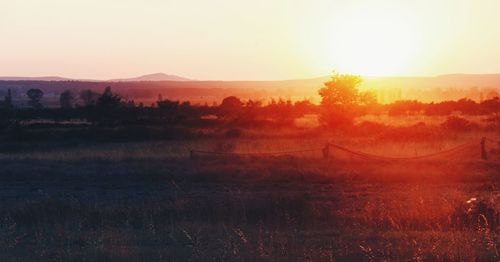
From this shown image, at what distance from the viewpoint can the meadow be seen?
8.49 m

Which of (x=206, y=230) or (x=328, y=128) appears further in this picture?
(x=328, y=128)

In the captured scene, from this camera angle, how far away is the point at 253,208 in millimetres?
12133

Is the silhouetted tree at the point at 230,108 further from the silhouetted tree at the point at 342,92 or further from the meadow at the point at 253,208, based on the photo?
the meadow at the point at 253,208

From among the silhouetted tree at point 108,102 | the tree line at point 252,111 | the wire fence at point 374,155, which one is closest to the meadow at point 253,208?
the wire fence at point 374,155

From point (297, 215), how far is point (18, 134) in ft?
107

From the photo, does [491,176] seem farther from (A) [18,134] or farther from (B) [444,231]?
(A) [18,134]

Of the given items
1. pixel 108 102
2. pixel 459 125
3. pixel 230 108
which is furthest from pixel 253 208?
pixel 230 108

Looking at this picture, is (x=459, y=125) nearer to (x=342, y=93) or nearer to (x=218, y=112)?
(x=342, y=93)

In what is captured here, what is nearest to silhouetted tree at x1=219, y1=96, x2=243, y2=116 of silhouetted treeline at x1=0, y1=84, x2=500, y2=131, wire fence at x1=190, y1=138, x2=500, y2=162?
silhouetted treeline at x1=0, y1=84, x2=500, y2=131

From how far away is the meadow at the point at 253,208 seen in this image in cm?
849

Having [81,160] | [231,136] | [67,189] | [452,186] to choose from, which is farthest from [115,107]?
[452,186]

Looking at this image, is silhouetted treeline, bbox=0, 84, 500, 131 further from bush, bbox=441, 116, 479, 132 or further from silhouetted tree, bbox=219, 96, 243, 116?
bush, bbox=441, 116, 479, 132

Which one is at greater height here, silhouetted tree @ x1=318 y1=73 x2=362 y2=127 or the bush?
silhouetted tree @ x1=318 y1=73 x2=362 y2=127

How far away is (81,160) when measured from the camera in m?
24.8
